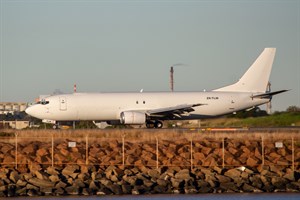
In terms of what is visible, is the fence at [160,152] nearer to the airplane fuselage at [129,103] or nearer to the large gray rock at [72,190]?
the large gray rock at [72,190]

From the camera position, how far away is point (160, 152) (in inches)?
1649

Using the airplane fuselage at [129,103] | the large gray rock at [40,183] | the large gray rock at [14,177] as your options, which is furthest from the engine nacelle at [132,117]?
the large gray rock at [40,183]

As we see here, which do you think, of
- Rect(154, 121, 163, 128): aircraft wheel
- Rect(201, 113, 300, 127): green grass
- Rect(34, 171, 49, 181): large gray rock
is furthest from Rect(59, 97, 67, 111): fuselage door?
Rect(34, 171, 49, 181): large gray rock

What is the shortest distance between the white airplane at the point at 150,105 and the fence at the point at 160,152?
51.9 ft

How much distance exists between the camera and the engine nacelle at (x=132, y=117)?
197 ft

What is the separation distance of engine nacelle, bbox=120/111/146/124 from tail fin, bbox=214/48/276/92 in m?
7.97

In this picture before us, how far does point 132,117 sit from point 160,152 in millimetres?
18252

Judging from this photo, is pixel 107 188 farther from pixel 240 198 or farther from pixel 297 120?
pixel 297 120

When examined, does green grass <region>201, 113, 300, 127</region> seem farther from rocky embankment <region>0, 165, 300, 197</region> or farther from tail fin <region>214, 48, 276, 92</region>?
rocky embankment <region>0, 165, 300, 197</region>

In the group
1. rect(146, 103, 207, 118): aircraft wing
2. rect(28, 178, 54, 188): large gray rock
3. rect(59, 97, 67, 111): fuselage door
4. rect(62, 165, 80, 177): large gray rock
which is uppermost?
rect(59, 97, 67, 111): fuselage door

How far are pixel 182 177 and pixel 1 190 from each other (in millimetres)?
7604

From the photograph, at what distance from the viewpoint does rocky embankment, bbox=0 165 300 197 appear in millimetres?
35781

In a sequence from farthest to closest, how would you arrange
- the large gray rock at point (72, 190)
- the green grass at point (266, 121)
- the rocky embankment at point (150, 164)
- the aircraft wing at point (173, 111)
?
the green grass at point (266, 121) → the aircraft wing at point (173, 111) → the rocky embankment at point (150, 164) → the large gray rock at point (72, 190)

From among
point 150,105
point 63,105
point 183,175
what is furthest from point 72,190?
point 150,105
